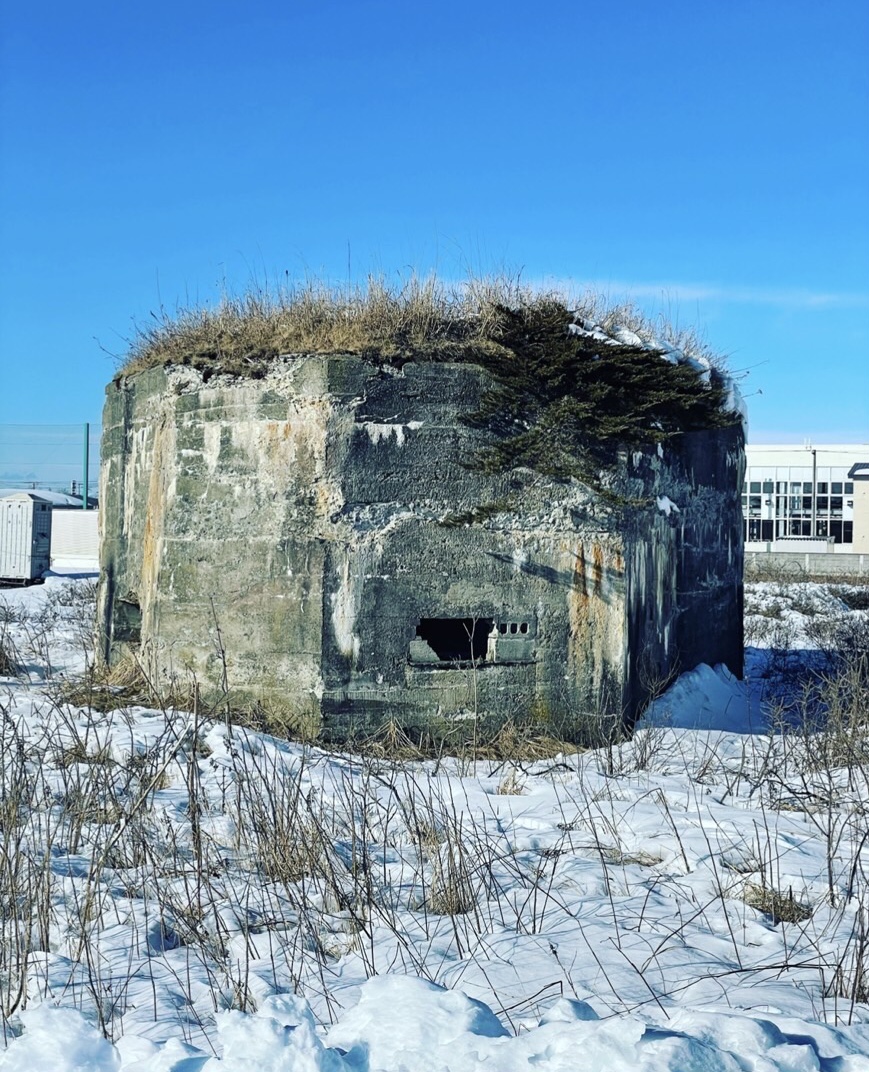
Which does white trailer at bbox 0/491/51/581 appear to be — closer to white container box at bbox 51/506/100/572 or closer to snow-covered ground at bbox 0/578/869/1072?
white container box at bbox 51/506/100/572

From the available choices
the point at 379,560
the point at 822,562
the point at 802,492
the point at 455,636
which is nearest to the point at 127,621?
the point at 379,560

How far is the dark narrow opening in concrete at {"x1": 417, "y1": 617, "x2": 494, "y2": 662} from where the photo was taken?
623 cm

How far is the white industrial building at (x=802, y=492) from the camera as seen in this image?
45031 millimetres

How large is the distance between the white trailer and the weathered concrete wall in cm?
1454

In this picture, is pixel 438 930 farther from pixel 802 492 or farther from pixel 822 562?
pixel 802 492

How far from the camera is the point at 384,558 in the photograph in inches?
239

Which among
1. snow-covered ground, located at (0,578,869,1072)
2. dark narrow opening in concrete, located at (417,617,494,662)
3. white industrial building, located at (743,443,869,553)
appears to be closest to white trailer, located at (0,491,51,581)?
dark narrow opening in concrete, located at (417,617,494,662)

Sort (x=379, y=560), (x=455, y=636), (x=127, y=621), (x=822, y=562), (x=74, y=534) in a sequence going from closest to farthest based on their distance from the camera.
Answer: (x=379, y=560) → (x=455, y=636) → (x=127, y=621) → (x=74, y=534) → (x=822, y=562)

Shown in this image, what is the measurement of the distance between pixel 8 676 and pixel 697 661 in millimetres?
5009

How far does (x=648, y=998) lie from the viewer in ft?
9.04

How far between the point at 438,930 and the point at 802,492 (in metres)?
45.7

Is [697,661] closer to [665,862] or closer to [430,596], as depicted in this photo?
[430,596]

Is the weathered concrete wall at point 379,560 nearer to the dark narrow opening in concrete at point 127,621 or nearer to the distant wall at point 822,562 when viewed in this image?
the dark narrow opening in concrete at point 127,621

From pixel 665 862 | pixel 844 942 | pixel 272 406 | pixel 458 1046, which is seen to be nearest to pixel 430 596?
pixel 272 406
